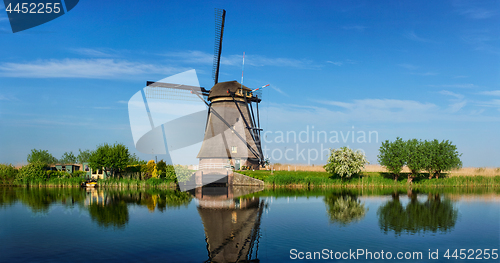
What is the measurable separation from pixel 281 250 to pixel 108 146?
135 ft

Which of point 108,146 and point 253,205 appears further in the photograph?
point 108,146

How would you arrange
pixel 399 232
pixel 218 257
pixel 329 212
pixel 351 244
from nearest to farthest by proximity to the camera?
pixel 218 257
pixel 351 244
pixel 399 232
pixel 329 212

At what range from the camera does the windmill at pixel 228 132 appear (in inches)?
1711

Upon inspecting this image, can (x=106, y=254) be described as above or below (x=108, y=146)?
below

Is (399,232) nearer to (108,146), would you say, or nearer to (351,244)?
(351,244)

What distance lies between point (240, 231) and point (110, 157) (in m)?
35.9

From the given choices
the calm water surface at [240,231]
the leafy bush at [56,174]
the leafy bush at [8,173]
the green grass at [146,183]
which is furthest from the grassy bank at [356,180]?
the leafy bush at [8,173]

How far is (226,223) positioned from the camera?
1802 centimetres

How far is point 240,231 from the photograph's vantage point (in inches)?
638

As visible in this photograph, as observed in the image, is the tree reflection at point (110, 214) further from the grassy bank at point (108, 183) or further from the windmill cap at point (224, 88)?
the windmill cap at point (224, 88)

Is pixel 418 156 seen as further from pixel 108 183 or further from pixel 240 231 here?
pixel 108 183

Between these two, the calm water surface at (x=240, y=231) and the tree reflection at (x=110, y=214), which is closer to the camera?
the calm water surface at (x=240, y=231)

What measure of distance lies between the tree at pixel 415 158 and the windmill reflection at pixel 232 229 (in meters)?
27.0

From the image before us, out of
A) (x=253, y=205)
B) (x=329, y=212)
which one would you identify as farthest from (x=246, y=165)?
(x=329, y=212)
